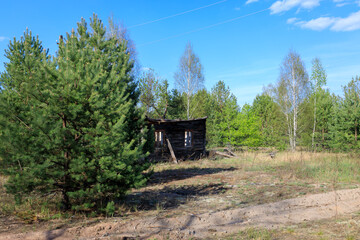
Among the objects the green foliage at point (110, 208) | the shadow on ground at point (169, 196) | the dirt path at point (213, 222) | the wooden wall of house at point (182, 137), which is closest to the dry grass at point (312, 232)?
the dirt path at point (213, 222)

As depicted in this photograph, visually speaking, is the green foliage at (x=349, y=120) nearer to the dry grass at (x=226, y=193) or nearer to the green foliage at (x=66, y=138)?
the dry grass at (x=226, y=193)

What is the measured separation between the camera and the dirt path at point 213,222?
214 inches

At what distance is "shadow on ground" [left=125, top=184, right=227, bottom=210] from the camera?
27.3 feet

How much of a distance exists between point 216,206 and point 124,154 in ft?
11.2

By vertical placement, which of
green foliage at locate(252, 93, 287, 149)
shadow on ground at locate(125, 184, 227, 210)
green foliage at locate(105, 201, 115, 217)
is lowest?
shadow on ground at locate(125, 184, 227, 210)

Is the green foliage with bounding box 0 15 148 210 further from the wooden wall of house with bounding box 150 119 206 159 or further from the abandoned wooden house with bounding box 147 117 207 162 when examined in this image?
the wooden wall of house with bounding box 150 119 206 159

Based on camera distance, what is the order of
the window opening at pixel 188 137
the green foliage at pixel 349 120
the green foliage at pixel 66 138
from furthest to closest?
the window opening at pixel 188 137
the green foliage at pixel 349 120
the green foliage at pixel 66 138

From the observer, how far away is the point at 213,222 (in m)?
6.45

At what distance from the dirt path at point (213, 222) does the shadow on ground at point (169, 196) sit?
1475 mm

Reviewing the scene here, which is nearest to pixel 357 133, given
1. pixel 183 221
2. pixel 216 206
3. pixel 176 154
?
pixel 176 154

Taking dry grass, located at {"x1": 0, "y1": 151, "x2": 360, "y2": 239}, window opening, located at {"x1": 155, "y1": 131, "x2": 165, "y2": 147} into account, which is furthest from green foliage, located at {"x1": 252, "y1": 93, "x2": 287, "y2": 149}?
dry grass, located at {"x1": 0, "y1": 151, "x2": 360, "y2": 239}

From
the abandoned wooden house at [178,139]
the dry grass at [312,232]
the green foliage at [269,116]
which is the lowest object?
the dry grass at [312,232]

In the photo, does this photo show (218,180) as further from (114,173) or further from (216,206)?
(114,173)

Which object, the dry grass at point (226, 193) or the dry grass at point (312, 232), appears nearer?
the dry grass at point (312, 232)
